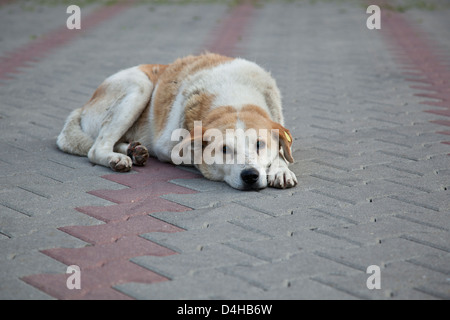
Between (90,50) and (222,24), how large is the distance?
3.36 metres

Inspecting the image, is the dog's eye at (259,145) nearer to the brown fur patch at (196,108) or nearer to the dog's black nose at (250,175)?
the dog's black nose at (250,175)

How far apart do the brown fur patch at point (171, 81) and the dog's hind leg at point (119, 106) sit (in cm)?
14

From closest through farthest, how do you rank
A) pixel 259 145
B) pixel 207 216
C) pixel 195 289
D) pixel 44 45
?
pixel 195 289 → pixel 207 216 → pixel 259 145 → pixel 44 45

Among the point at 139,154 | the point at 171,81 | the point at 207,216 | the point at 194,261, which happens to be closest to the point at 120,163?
the point at 139,154

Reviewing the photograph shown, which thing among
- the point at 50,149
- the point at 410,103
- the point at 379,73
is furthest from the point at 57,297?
the point at 379,73

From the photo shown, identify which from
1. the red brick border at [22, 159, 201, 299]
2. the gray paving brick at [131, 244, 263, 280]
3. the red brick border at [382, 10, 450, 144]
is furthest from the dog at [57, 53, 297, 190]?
the red brick border at [382, 10, 450, 144]

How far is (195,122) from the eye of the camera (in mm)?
4750

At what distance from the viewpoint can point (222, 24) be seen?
12727mm

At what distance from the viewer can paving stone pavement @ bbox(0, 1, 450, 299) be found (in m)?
2.99

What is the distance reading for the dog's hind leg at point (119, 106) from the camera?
5203 mm

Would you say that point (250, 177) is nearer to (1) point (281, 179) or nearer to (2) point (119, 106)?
(1) point (281, 179)

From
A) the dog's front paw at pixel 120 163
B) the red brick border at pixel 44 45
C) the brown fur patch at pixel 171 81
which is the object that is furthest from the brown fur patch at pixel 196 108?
the red brick border at pixel 44 45

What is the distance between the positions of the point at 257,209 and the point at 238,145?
1.81 feet

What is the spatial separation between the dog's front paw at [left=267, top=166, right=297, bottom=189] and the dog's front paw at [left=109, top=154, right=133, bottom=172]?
1124mm
